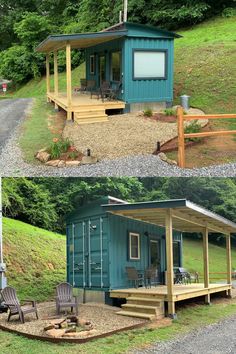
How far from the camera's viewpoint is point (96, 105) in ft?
47.6

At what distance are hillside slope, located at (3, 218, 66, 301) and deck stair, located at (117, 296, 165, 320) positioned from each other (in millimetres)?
3614

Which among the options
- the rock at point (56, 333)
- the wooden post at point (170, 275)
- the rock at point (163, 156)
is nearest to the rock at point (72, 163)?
the rock at point (163, 156)

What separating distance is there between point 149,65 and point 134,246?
6.69m

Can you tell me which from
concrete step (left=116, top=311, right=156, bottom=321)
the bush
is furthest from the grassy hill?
the bush

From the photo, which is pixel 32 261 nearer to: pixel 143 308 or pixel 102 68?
pixel 143 308

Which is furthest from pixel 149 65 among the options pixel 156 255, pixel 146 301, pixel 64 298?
pixel 64 298

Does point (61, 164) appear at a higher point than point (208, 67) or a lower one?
lower

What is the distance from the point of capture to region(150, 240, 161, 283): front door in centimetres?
1330

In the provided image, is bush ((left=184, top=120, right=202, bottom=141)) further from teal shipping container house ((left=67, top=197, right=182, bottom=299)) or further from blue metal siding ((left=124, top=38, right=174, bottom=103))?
blue metal siding ((left=124, top=38, right=174, bottom=103))

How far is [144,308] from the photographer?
928 centimetres

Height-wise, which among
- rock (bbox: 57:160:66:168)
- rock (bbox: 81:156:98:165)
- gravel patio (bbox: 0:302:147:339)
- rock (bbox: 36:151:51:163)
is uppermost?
rock (bbox: 36:151:51:163)

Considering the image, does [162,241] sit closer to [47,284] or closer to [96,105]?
[47,284]

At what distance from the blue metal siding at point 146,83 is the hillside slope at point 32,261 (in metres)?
6.20

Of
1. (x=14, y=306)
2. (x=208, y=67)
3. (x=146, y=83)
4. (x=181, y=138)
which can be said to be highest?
(x=208, y=67)
